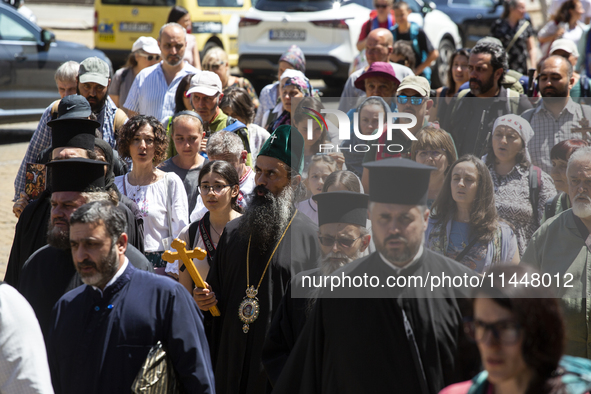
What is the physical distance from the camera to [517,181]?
3.66 metres

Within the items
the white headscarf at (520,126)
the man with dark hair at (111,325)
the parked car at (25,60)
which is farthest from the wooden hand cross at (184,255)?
the parked car at (25,60)

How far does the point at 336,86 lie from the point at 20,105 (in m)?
5.59

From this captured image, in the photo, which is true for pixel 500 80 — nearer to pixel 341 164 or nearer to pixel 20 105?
pixel 341 164

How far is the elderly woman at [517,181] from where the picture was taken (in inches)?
142

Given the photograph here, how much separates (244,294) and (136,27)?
35.4 ft

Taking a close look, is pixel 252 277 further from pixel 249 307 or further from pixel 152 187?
pixel 152 187

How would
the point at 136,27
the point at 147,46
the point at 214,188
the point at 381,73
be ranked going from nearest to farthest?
the point at 214,188 → the point at 381,73 → the point at 147,46 → the point at 136,27

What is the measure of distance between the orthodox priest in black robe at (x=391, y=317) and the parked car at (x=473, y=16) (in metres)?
13.5

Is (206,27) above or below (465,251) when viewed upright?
above

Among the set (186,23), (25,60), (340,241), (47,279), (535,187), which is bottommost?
(47,279)

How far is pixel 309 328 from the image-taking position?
10.5ft

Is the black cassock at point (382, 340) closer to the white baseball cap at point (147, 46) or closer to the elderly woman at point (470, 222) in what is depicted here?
the elderly woman at point (470, 222)

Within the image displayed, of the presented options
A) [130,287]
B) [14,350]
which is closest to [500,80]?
[130,287]

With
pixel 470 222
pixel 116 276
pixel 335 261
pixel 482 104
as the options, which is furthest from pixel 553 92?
pixel 116 276
